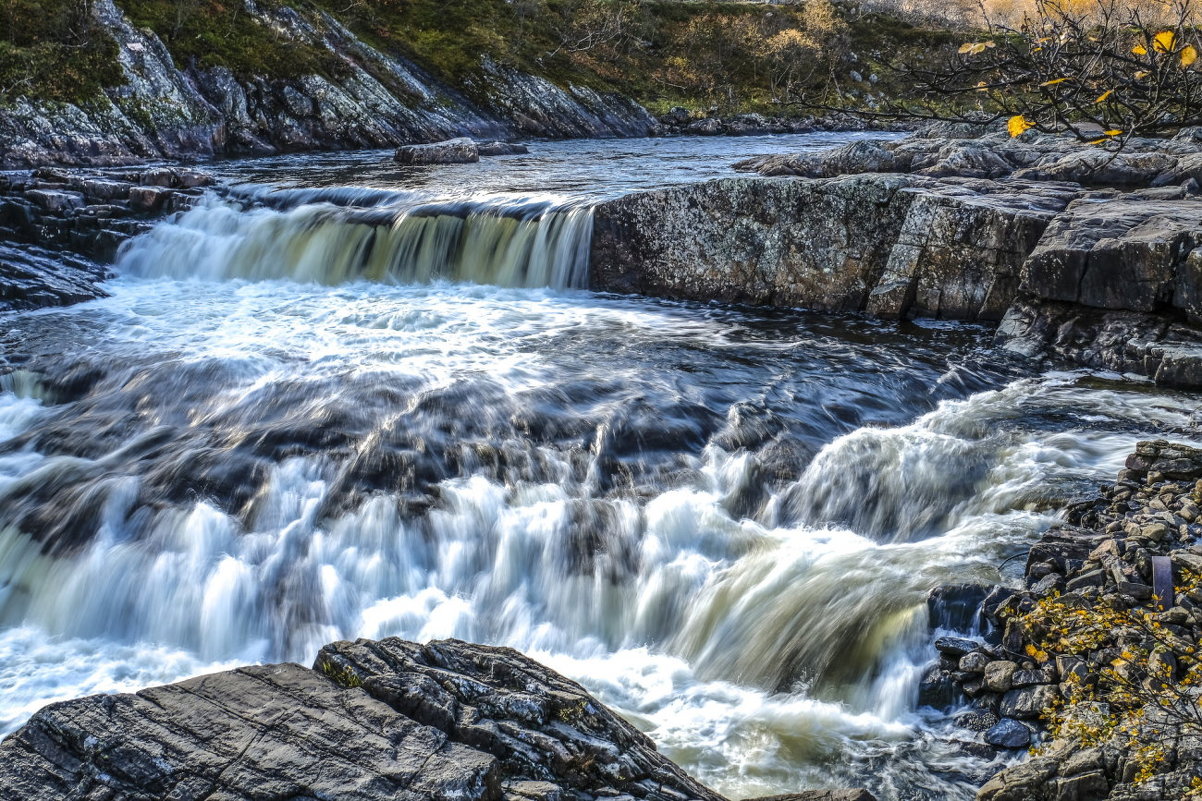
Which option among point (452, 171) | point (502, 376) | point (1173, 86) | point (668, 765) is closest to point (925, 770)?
point (668, 765)

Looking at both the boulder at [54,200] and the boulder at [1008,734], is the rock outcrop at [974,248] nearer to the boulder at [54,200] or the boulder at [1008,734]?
the boulder at [1008,734]

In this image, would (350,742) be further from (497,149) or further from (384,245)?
(497,149)

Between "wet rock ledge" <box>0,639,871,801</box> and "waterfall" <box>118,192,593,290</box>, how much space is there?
36.6 ft

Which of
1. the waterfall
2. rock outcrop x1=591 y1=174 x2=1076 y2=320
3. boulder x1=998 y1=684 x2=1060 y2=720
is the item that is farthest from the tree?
the waterfall

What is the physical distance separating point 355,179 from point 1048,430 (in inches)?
646

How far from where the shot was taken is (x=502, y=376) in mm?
10617

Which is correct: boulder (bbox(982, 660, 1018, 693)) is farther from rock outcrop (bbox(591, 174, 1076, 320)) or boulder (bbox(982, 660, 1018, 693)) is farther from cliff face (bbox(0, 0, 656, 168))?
cliff face (bbox(0, 0, 656, 168))

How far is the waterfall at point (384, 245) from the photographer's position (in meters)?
15.2

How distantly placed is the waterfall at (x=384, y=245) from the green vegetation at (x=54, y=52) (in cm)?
1119

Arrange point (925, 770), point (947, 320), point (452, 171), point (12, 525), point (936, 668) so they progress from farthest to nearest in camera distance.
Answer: point (452, 171), point (947, 320), point (12, 525), point (936, 668), point (925, 770)

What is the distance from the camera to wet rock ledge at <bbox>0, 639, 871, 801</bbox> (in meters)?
3.52

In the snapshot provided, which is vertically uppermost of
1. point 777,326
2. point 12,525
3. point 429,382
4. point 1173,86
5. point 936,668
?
point 1173,86

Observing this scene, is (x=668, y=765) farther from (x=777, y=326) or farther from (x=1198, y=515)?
(x=777, y=326)

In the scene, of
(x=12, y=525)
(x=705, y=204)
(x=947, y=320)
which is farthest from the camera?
(x=705, y=204)
